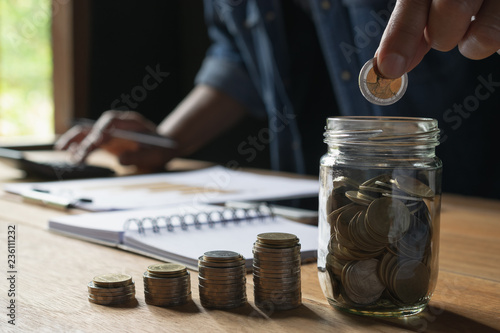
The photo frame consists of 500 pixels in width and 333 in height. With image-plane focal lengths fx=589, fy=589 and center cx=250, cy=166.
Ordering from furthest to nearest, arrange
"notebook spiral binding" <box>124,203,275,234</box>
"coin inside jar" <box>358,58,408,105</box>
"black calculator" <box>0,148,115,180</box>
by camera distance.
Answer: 1. "black calculator" <box>0,148,115,180</box>
2. "notebook spiral binding" <box>124,203,275,234</box>
3. "coin inside jar" <box>358,58,408,105</box>

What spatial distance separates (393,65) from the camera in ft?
2.16

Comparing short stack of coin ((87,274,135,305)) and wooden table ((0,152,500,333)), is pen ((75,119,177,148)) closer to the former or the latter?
wooden table ((0,152,500,333))

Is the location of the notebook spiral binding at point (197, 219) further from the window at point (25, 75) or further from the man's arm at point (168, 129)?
the window at point (25, 75)

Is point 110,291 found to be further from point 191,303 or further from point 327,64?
point 327,64

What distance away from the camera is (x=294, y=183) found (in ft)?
5.22

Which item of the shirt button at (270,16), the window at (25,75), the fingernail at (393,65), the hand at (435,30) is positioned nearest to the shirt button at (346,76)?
the shirt button at (270,16)

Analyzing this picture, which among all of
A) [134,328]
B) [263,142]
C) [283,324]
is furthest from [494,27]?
[263,142]

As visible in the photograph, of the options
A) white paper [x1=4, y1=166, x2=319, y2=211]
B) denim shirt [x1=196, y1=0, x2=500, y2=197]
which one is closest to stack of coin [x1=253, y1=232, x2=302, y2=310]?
white paper [x1=4, y1=166, x2=319, y2=211]

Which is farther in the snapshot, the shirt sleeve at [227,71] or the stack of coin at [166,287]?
the shirt sleeve at [227,71]

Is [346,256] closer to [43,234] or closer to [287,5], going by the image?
[43,234]

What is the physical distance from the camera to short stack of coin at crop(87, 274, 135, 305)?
65 cm

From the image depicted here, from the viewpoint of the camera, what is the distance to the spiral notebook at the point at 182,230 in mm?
858

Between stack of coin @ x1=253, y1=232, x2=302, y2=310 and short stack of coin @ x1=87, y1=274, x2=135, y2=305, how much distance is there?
0.47 ft

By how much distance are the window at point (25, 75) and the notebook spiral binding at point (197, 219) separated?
2.70 m
